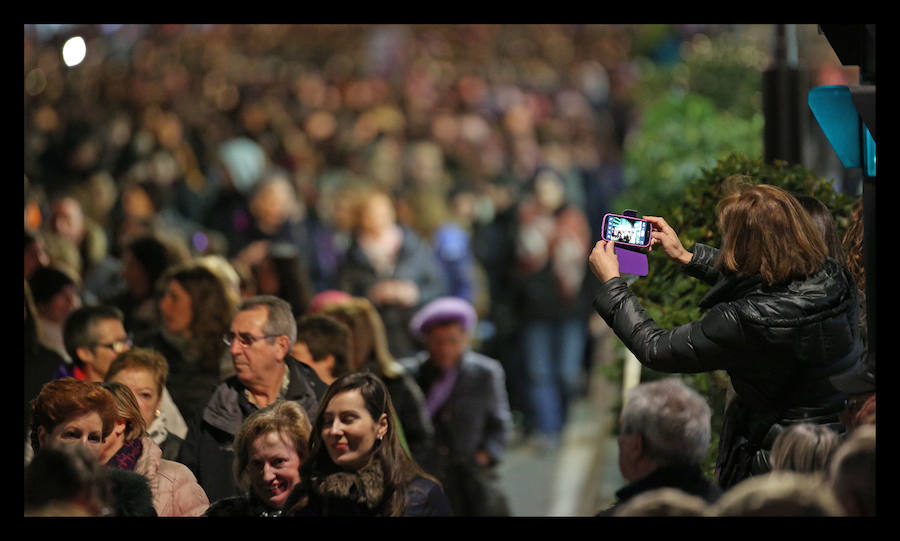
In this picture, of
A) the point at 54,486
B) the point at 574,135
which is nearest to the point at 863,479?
the point at 54,486

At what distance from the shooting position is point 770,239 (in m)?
5.55

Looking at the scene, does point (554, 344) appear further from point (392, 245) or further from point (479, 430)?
point (479, 430)

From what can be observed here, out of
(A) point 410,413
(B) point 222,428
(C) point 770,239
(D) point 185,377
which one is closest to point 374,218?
(A) point 410,413

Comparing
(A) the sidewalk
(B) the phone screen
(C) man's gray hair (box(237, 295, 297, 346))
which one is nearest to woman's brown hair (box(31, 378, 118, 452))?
(C) man's gray hair (box(237, 295, 297, 346))

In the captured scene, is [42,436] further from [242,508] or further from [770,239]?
[770,239]

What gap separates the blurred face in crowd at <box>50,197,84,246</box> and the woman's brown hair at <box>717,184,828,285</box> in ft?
25.1

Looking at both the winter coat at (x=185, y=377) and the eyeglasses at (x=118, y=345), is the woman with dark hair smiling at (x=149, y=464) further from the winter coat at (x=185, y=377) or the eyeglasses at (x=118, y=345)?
the eyeglasses at (x=118, y=345)

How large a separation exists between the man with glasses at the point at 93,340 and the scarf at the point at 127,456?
1644 millimetres

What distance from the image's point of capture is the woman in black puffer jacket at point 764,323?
5.41 m

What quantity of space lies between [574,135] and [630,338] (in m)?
15.4

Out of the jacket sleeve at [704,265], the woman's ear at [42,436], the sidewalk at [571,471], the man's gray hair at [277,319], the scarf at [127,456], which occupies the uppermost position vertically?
the jacket sleeve at [704,265]

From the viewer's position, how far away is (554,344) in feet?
44.1

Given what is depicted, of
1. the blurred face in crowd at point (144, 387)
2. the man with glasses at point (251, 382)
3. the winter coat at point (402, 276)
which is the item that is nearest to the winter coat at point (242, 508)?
the man with glasses at point (251, 382)

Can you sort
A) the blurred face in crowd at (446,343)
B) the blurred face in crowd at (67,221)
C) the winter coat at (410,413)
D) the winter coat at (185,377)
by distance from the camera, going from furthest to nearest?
the blurred face in crowd at (67,221) → the blurred face in crowd at (446,343) → the winter coat at (410,413) → the winter coat at (185,377)
